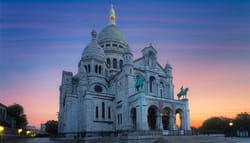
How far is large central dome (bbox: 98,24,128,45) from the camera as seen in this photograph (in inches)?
2536

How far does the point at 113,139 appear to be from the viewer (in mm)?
35438

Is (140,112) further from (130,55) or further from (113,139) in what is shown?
(130,55)

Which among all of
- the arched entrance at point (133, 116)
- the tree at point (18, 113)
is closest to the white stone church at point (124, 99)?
the arched entrance at point (133, 116)

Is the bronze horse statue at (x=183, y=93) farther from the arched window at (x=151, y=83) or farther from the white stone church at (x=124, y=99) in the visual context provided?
the arched window at (x=151, y=83)

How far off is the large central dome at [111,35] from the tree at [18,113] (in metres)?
40.1

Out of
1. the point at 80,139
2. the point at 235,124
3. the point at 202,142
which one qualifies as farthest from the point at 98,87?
the point at 235,124

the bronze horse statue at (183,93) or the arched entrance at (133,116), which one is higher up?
the bronze horse statue at (183,93)

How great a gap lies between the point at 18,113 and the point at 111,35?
44.7m

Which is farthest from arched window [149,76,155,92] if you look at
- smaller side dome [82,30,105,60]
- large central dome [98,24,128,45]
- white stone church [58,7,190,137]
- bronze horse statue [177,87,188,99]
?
large central dome [98,24,128,45]

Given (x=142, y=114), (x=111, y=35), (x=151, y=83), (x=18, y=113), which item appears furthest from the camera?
(x=18, y=113)

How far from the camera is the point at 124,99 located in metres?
43.8

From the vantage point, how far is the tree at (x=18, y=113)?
7706 cm

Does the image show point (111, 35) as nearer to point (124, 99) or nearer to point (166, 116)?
point (124, 99)

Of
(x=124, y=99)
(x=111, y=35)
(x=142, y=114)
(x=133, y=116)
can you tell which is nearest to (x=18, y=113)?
(x=111, y=35)
